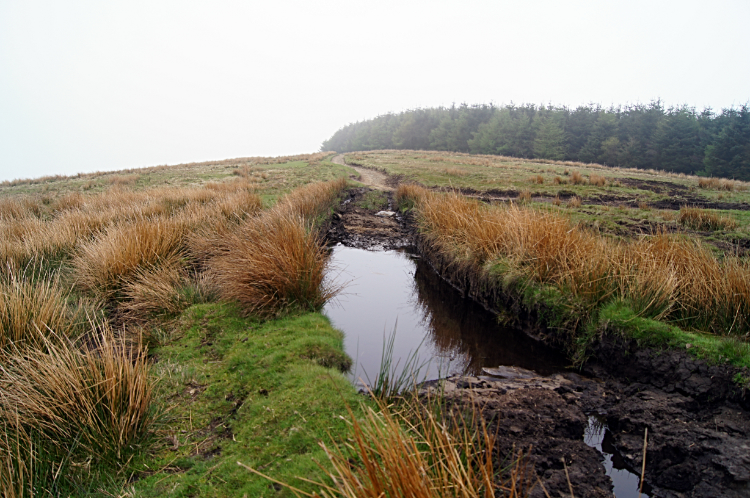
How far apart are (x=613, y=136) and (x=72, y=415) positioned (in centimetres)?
6625

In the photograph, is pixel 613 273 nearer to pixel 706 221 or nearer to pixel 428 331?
pixel 428 331

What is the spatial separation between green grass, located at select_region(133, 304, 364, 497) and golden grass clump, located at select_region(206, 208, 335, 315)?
1.14 feet

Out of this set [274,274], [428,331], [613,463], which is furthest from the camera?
[428,331]

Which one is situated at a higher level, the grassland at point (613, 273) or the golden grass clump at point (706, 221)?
the golden grass clump at point (706, 221)

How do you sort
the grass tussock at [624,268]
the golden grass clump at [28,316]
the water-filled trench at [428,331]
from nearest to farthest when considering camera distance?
the golden grass clump at [28,316]
the grass tussock at [624,268]
the water-filled trench at [428,331]

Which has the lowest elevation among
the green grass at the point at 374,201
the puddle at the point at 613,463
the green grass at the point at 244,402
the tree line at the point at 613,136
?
the puddle at the point at 613,463

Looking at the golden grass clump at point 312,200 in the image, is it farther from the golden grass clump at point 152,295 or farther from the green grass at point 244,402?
the green grass at point 244,402

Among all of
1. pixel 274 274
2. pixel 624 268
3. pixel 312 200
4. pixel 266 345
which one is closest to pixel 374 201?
pixel 312 200

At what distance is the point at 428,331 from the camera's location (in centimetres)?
687

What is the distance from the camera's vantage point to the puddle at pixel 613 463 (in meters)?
3.47

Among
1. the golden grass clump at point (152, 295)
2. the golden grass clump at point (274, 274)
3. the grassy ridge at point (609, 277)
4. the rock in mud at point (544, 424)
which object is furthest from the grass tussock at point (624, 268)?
the golden grass clump at point (152, 295)

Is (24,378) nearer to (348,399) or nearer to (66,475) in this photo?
(66,475)

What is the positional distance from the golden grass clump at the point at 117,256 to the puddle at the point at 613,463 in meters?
7.07

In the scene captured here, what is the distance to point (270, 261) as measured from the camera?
236 inches
